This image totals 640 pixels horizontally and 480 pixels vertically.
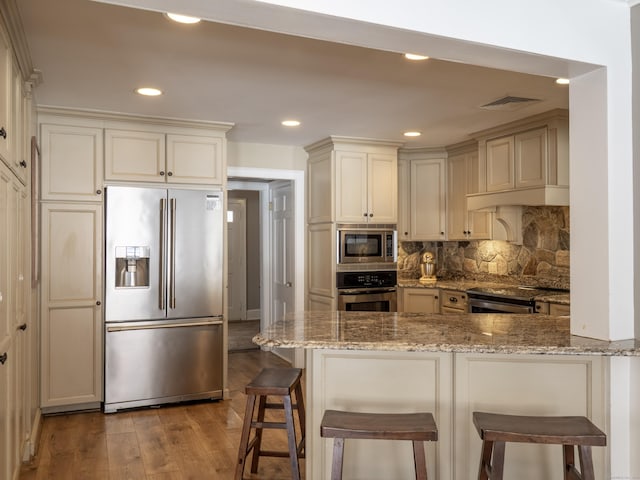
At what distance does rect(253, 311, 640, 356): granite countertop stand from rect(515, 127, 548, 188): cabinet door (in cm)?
166

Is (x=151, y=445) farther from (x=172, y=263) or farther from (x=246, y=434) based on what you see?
(x=172, y=263)

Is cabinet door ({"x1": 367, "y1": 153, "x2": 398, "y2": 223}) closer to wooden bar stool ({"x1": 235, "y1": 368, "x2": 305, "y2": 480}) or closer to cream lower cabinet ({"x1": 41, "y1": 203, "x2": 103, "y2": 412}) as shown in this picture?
cream lower cabinet ({"x1": 41, "y1": 203, "x2": 103, "y2": 412})

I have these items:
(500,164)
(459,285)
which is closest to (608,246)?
(500,164)

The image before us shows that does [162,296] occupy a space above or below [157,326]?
above

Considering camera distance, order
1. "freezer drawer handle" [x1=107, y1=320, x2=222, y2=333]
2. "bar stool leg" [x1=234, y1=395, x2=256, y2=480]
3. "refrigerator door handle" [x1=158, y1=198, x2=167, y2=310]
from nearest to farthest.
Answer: "bar stool leg" [x1=234, y1=395, x2=256, y2=480] < "freezer drawer handle" [x1=107, y1=320, x2=222, y2=333] < "refrigerator door handle" [x1=158, y1=198, x2=167, y2=310]

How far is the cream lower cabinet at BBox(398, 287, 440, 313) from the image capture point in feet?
17.5

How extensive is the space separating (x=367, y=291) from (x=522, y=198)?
1.66 m

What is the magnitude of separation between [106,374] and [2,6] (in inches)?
113

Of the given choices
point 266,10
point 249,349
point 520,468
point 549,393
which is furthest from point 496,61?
point 249,349

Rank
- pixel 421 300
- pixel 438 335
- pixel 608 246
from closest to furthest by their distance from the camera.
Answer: pixel 608 246 < pixel 438 335 < pixel 421 300

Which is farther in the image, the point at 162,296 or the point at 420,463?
the point at 162,296

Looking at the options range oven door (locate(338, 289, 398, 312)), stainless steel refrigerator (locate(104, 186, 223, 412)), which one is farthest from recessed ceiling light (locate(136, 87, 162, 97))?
range oven door (locate(338, 289, 398, 312))

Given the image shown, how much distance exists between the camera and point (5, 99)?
7.59 feet

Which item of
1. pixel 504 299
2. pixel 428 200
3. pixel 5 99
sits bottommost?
pixel 504 299
